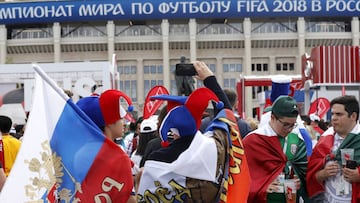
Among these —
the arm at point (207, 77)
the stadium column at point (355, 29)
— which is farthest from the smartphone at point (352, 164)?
the stadium column at point (355, 29)

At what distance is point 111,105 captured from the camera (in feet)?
10.5

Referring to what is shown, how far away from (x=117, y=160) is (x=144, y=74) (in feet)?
158

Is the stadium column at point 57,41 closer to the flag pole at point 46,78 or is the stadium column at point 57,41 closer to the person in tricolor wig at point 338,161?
the person in tricolor wig at point 338,161

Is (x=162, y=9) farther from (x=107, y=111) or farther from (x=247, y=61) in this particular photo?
(x=107, y=111)

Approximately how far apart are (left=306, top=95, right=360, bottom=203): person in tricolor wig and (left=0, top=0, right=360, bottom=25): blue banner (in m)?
41.1

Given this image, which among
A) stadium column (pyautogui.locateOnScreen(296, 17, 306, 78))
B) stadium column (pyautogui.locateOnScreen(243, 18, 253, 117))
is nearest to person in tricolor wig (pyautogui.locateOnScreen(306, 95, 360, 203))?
stadium column (pyautogui.locateOnScreen(243, 18, 253, 117))

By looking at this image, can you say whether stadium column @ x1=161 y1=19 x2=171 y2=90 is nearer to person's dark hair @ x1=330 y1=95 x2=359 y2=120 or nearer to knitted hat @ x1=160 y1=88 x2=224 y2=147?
person's dark hair @ x1=330 y1=95 x2=359 y2=120

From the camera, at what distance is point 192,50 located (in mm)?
50125

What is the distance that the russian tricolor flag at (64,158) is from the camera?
2799 mm

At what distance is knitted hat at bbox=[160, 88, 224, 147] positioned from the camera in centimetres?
304

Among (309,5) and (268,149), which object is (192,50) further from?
(268,149)

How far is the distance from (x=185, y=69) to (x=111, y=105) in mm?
490

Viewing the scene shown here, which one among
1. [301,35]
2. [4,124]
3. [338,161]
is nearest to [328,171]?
[338,161]

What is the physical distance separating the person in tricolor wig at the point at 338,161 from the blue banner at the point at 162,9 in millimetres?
41134
